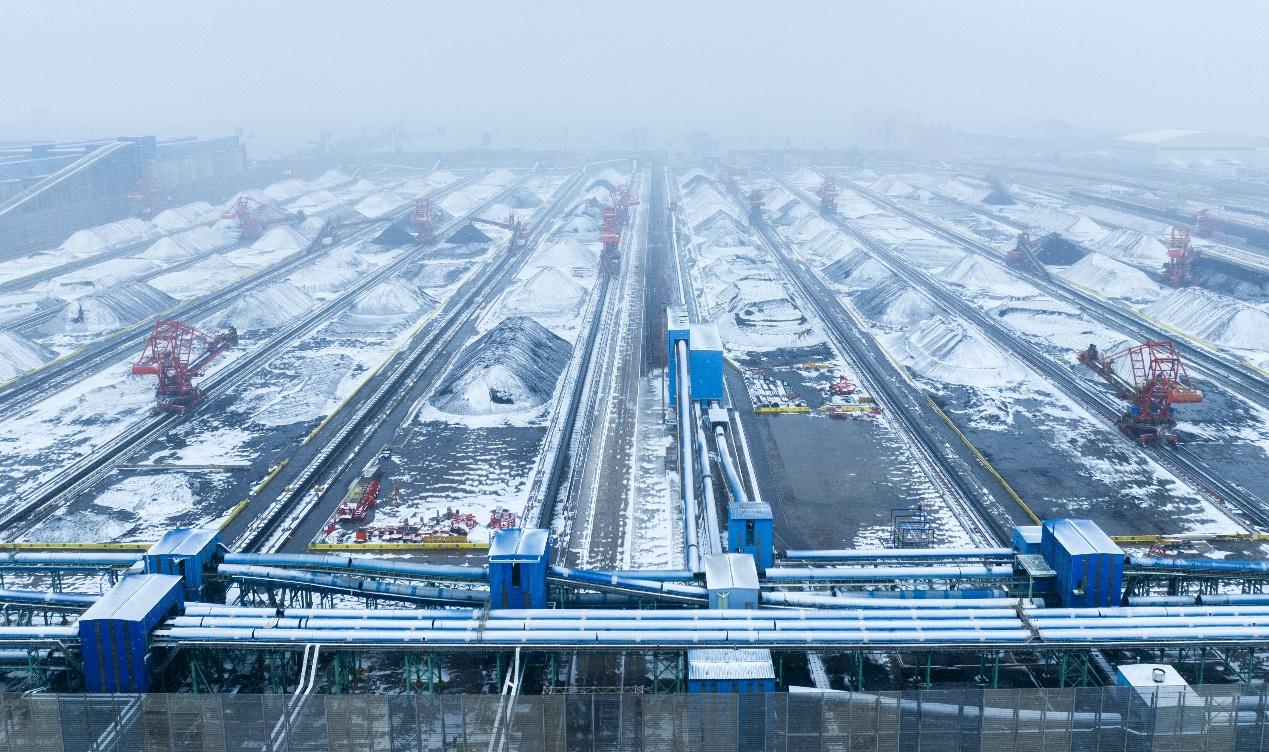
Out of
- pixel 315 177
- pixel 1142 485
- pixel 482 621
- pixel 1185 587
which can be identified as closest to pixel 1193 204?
pixel 1142 485

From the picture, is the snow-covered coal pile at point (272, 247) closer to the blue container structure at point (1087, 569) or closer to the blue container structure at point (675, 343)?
the blue container structure at point (675, 343)

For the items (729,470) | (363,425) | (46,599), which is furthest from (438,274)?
(46,599)

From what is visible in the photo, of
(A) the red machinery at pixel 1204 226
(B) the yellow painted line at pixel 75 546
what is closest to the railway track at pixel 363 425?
(B) the yellow painted line at pixel 75 546

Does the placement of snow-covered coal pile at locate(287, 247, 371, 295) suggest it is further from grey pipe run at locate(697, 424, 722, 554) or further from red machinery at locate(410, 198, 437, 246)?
grey pipe run at locate(697, 424, 722, 554)

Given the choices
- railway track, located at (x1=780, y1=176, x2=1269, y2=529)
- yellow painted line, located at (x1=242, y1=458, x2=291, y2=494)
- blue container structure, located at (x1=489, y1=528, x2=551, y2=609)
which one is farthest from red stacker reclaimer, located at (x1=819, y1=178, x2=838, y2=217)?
blue container structure, located at (x1=489, y1=528, x2=551, y2=609)

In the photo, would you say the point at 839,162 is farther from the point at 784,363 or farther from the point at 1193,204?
the point at 784,363

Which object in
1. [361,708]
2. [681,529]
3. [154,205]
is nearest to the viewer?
[361,708]

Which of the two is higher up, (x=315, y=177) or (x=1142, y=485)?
(x=315, y=177)
